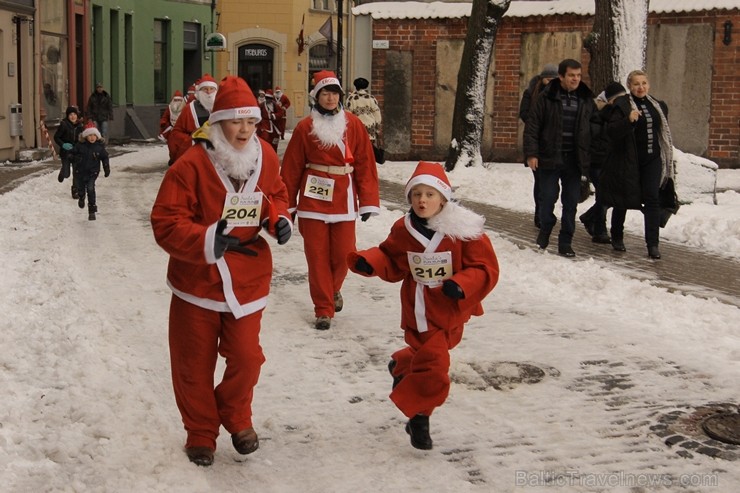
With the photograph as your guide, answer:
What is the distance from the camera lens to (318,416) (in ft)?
19.2

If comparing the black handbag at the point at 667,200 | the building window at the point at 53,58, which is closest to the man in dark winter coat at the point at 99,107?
the building window at the point at 53,58

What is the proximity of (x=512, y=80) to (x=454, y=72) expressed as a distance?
4.23 ft

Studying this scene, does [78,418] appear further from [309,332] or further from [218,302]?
[309,332]

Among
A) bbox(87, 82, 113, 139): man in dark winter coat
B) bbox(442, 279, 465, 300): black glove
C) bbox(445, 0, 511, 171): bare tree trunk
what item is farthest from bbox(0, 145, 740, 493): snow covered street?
bbox(87, 82, 113, 139): man in dark winter coat

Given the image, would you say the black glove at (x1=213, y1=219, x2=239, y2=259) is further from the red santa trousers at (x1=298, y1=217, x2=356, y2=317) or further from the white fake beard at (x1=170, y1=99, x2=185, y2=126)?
the white fake beard at (x1=170, y1=99, x2=185, y2=126)

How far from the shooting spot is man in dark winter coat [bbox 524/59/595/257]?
11086mm

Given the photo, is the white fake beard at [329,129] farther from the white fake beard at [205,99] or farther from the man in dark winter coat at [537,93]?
the man in dark winter coat at [537,93]

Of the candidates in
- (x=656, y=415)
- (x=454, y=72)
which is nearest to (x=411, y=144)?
(x=454, y=72)

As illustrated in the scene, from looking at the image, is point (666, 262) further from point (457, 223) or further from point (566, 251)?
point (457, 223)

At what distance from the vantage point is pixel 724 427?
5.61 m

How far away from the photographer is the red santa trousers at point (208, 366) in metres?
5.09

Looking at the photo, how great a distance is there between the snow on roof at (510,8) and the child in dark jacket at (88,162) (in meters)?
9.41

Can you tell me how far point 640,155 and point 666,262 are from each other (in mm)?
1137

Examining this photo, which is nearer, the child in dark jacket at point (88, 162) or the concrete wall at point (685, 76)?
the child in dark jacket at point (88, 162)
